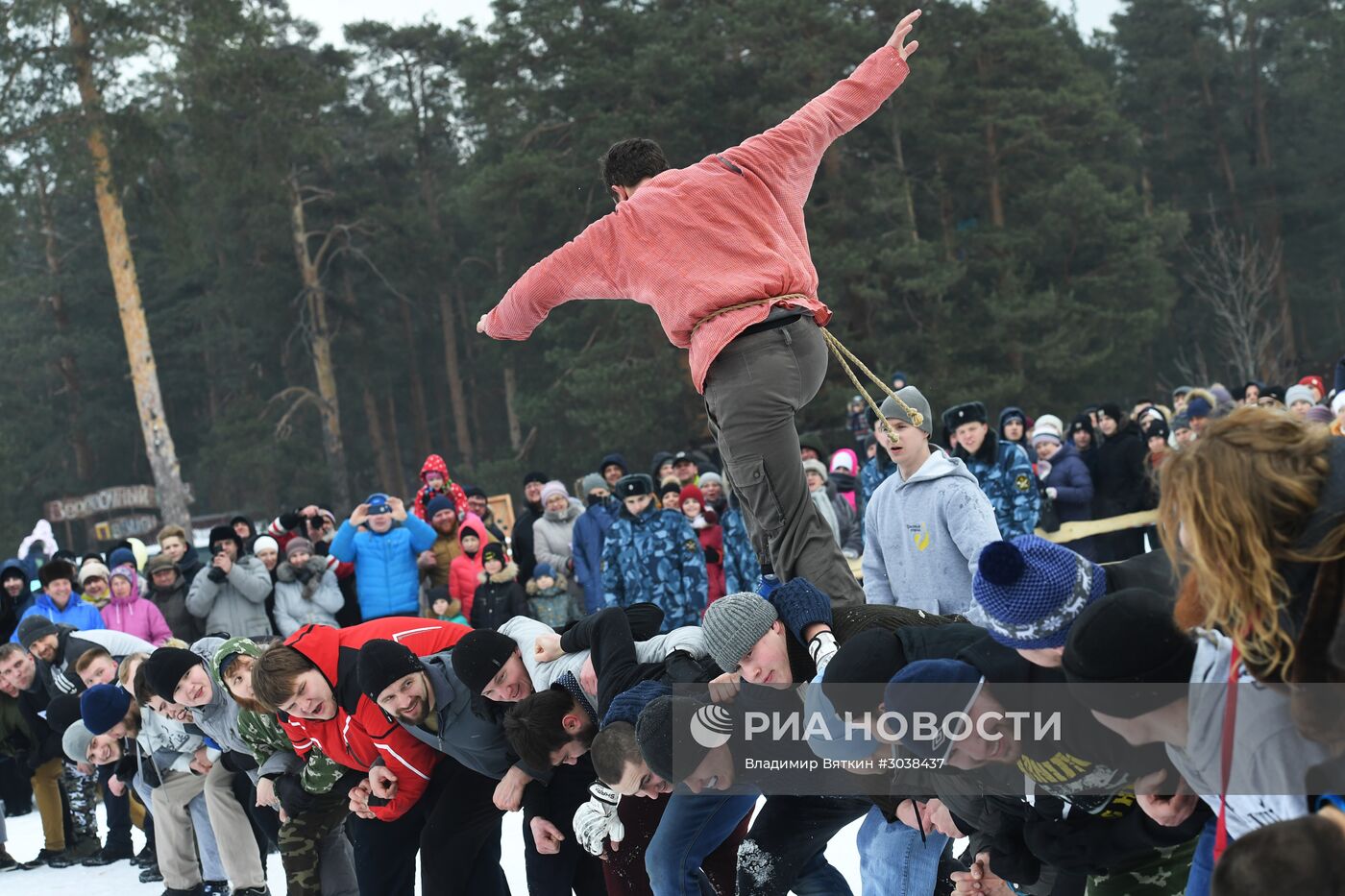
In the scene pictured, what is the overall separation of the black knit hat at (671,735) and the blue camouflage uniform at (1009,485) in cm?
317

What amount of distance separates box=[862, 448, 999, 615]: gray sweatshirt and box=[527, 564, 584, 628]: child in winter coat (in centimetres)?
455

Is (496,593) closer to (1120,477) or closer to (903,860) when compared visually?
(1120,477)

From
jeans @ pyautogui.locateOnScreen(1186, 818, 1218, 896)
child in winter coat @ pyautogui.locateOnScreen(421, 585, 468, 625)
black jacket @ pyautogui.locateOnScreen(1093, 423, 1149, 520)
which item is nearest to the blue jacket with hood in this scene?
child in winter coat @ pyautogui.locateOnScreen(421, 585, 468, 625)

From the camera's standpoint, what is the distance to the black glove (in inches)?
184

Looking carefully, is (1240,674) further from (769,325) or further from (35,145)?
(35,145)

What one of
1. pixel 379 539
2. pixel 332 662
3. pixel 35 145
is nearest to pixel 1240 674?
pixel 332 662

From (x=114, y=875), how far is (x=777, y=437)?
4808 mm

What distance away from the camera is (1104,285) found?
27.3m

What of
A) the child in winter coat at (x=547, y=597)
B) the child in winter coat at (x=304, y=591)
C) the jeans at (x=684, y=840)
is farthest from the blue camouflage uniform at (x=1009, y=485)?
the child in winter coat at (x=304, y=591)

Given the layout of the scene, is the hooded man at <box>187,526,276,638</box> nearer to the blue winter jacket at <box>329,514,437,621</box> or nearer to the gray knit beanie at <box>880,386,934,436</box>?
the blue winter jacket at <box>329,514,437,621</box>

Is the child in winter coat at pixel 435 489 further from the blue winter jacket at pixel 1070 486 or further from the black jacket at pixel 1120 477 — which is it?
the black jacket at pixel 1120 477

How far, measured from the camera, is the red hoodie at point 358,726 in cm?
434

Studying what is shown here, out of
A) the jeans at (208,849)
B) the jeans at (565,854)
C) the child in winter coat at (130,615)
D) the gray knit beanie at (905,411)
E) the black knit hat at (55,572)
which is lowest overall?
the jeans at (208,849)

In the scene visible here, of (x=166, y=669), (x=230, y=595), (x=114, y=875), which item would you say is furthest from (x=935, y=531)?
(x=230, y=595)
